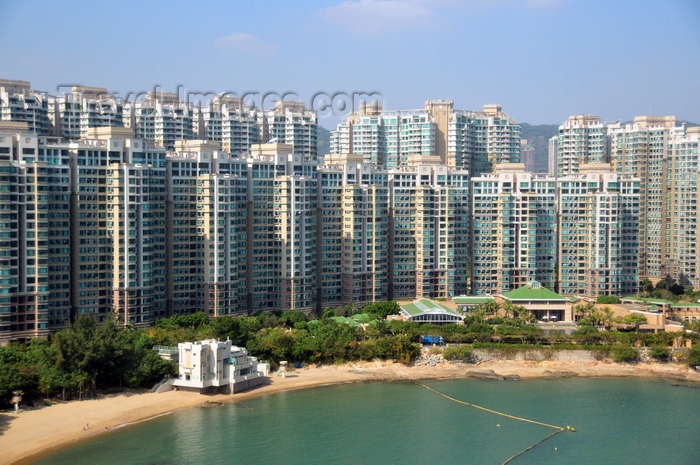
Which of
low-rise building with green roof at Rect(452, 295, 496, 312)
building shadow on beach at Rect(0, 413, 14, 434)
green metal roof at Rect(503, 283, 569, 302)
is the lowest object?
building shadow on beach at Rect(0, 413, 14, 434)

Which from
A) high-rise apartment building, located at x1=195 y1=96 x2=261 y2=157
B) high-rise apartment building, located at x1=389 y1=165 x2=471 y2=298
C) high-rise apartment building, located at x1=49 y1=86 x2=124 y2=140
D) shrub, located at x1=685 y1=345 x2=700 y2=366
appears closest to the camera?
shrub, located at x1=685 y1=345 x2=700 y2=366

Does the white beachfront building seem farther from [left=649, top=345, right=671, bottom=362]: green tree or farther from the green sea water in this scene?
[left=649, top=345, right=671, bottom=362]: green tree

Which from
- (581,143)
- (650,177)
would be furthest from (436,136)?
(650,177)

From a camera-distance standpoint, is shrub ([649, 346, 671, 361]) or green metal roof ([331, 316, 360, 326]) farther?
green metal roof ([331, 316, 360, 326])

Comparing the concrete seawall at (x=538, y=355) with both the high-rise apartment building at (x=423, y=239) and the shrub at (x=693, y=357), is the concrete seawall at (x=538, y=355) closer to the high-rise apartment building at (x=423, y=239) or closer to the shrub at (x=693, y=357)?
the shrub at (x=693, y=357)

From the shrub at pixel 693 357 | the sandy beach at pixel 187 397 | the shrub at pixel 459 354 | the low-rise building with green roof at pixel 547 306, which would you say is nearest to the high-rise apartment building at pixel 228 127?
the low-rise building with green roof at pixel 547 306

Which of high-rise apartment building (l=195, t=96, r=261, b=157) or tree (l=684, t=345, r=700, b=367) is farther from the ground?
high-rise apartment building (l=195, t=96, r=261, b=157)

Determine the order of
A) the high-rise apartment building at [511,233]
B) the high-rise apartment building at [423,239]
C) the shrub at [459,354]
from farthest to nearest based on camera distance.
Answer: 1. the high-rise apartment building at [511,233]
2. the high-rise apartment building at [423,239]
3. the shrub at [459,354]

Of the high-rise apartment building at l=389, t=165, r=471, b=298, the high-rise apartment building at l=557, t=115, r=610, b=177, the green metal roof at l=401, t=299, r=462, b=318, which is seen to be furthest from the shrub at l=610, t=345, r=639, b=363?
the high-rise apartment building at l=557, t=115, r=610, b=177
